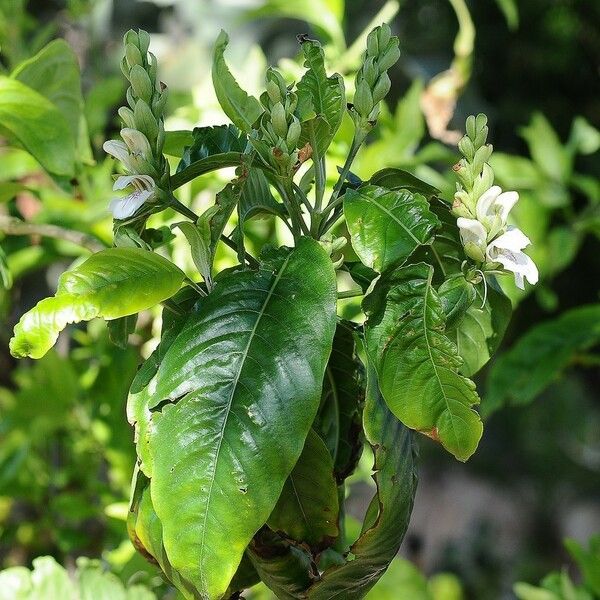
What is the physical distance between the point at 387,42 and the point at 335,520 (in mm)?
294

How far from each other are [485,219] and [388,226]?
6 centimetres

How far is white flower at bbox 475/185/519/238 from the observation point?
0.51 meters

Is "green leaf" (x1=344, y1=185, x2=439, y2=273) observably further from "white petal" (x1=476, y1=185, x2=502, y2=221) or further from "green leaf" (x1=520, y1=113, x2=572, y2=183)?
"green leaf" (x1=520, y1=113, x2=572, y2=183)

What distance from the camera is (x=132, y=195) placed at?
20.6 inches

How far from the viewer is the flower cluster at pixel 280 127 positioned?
1.67 feet

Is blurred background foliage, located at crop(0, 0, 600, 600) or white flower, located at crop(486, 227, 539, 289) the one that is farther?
blurred background foliage, located at crop(0, 0, 600, 600)

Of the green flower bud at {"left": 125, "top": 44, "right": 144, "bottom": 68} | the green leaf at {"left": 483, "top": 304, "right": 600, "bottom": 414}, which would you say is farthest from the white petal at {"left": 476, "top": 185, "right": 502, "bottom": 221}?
the green leaf at {"left": 483, "top": 304, "right": 600, "bottom": 414}

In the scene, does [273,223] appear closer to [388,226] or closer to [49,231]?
[49,231]

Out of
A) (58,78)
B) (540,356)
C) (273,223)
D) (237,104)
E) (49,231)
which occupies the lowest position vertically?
(540,356)

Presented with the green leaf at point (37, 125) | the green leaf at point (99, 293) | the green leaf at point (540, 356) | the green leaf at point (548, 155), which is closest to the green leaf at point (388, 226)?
the green leaf at point (99, 293)

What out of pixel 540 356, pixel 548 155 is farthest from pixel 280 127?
pixel 548 155

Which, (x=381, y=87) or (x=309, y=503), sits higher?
(x=381, y=87)

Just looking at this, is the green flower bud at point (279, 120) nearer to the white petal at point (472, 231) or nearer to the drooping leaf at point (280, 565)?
the white petal at point (472, 231)

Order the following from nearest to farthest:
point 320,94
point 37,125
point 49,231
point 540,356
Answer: point 320,94, point 37,125, point 49,231, point 540,356
